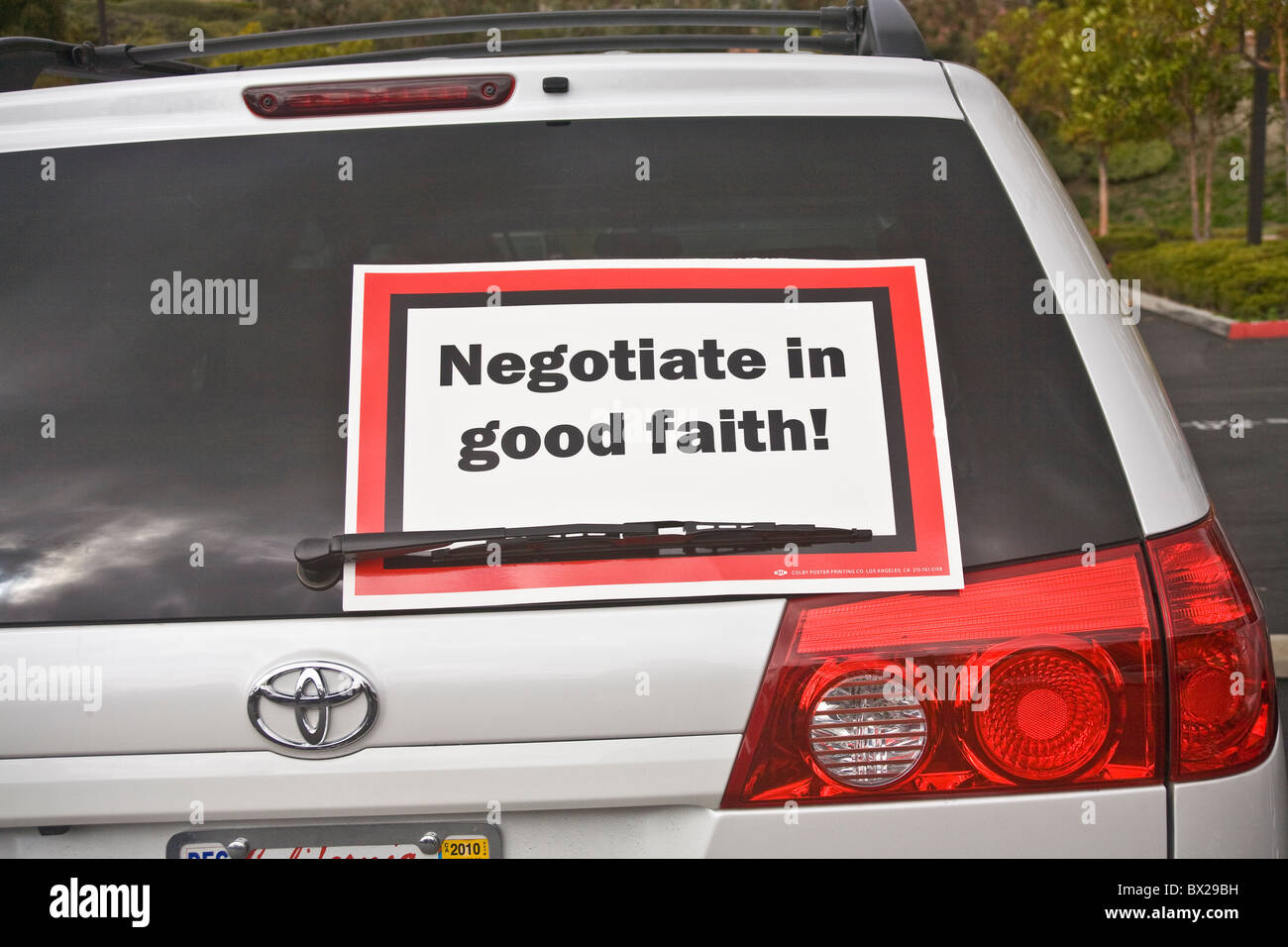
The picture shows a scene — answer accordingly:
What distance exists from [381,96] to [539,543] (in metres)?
0.80

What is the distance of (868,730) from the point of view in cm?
161

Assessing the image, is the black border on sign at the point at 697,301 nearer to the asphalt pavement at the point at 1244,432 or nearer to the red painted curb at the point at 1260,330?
the asphalt pavement at the point at 1244,432

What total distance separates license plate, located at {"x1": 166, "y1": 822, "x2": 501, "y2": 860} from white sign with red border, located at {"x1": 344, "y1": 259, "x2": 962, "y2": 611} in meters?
0.29

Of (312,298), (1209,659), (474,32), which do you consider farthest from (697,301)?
(474,32)

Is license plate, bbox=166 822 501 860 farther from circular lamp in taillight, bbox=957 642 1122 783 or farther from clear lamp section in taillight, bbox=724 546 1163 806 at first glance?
circular lamp in taillight, bbox=957 642 1122 783

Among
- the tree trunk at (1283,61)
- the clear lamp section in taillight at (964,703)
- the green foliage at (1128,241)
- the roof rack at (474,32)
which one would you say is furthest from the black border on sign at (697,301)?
the green foliage at (1128,241)

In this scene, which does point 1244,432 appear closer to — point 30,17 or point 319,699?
point 319,699

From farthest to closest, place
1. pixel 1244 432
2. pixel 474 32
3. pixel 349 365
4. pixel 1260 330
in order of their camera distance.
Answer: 1. pixel 1260 330
2. pixel 1244 432
3. pixel 474 32
4. pixel 349 365

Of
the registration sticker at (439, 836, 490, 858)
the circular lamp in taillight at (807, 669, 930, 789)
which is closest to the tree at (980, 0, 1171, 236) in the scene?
the circular lamp in taillight at (807, 669, 930, 789)

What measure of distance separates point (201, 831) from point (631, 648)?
0.61 meters

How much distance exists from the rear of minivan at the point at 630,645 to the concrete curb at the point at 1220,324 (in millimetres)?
16645
